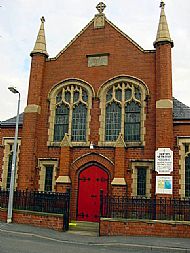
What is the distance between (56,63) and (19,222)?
9196 mm

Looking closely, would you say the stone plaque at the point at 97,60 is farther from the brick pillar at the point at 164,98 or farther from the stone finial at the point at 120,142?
the stone finial at the point at 120,142

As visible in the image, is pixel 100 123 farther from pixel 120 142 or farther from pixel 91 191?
pixel 91 191

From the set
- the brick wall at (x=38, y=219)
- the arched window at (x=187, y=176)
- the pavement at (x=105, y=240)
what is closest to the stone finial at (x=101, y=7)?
the arched window at (x=187, y=176)

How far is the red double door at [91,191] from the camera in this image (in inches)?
652

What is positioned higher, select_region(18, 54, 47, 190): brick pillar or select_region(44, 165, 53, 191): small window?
select_region(18, 54, 47, 190): brick pillar

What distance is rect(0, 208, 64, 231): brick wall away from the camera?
14695 millimetres

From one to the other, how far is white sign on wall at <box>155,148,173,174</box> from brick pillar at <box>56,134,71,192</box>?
4.63 m

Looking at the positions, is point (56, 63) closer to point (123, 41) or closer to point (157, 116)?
point (123, 41)

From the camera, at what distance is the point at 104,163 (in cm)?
1675

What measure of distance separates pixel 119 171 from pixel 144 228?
3435 millimetres

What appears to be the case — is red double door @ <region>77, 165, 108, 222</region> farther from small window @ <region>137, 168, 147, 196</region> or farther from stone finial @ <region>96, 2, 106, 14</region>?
stone finial @ <region>96, 2, 106, 14</region>

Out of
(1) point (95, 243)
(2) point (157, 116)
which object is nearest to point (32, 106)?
(2) point (157, 116)

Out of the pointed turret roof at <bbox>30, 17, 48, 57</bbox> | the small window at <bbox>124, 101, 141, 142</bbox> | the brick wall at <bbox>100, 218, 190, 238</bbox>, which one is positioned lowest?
the brick wall at <bbox>100, 218, 190, 238</bbox>

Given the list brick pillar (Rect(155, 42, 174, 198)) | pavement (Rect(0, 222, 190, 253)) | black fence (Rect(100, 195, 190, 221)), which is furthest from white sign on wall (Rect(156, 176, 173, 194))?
pavement (Rect(0, 222, 190, 253))
